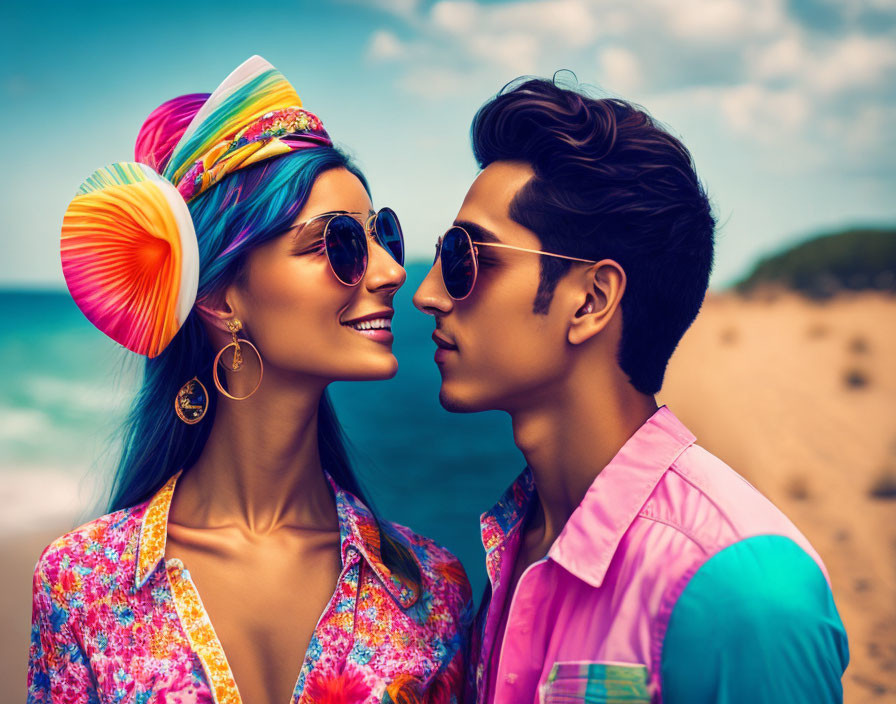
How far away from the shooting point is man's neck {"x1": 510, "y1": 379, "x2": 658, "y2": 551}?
6.89 feet

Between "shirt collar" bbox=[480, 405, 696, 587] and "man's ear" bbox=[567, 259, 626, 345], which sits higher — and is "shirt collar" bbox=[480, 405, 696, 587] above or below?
below

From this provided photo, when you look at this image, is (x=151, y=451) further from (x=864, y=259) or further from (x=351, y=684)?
(x=864, y=259)

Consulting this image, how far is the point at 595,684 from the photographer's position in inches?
68.9

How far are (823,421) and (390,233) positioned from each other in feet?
40.2

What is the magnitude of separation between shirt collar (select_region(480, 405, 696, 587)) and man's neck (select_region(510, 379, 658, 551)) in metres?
0.06

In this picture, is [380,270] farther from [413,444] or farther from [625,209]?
[413,444]

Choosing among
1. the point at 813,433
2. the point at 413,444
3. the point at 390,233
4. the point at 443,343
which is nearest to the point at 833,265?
the point at 813,433

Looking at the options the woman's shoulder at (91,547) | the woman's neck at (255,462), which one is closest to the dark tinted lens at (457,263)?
the woman's neck at (255,462)

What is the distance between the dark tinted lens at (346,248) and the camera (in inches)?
89.2

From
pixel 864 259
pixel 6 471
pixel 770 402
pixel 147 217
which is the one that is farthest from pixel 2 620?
pixel 864 259

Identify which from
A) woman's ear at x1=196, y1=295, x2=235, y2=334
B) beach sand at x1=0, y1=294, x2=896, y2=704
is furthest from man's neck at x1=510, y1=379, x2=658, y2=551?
beach sand at x1=0, y1=294, x2=896, y2=704

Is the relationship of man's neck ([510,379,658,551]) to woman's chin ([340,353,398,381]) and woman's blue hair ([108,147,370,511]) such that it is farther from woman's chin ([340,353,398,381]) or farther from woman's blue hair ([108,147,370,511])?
woman's blue hair ([108,147,370,511])

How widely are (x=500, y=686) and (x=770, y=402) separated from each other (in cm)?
Answer: 1288

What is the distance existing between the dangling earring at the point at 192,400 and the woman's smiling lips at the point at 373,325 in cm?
53
